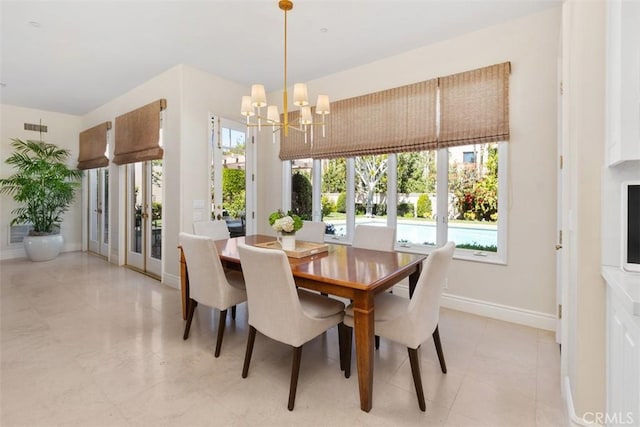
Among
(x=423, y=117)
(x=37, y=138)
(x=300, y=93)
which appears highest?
(x=37, y=138)

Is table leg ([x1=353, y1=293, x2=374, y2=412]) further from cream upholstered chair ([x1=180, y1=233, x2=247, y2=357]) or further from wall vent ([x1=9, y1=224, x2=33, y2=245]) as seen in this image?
wall vent ([x1=9, y1=224, x2=33, y2=245])

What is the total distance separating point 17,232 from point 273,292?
685cm

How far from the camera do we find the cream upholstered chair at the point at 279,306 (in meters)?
1.74

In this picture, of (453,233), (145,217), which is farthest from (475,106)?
(145,217)

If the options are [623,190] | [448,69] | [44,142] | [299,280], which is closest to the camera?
[623,190]

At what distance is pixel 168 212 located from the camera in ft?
13.7

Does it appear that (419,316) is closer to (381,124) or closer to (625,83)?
(625,83)

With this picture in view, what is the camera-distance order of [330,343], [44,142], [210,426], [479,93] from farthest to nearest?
[44,142] < [479,93] < [330,343] < [210,426]

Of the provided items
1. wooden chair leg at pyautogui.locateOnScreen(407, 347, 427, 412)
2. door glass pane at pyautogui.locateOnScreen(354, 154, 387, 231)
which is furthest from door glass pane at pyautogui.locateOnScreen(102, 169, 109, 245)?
wooden chair leg at pyautogui.locateOnScreen(407, 347, 427, 412)

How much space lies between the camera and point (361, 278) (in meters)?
1.83

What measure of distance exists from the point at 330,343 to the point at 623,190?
7.01 ft

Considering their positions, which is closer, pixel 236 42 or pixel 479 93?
pixel 479 93

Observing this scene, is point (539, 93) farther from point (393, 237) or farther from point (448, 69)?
point (393, 237)

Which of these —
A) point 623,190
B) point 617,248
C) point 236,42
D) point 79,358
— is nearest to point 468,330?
point 617,248
